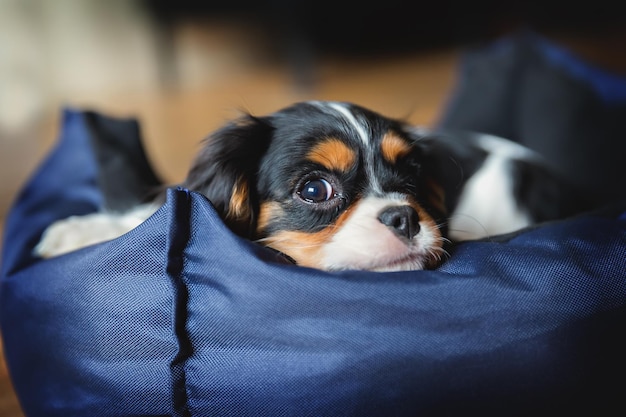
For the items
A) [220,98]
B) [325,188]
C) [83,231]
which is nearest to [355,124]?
[325,188]

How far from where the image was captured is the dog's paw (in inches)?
72.5

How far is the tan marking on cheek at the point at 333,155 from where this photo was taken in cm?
151

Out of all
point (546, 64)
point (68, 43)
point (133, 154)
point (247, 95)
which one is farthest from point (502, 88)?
point (68, 43)

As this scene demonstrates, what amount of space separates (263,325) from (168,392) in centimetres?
24

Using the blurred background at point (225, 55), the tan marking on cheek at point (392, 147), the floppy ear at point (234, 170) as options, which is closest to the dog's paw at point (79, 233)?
the floppy ear at point (234, 170)

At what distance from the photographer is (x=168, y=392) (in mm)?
1327

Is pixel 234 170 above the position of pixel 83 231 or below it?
above

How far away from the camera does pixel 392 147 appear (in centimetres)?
161

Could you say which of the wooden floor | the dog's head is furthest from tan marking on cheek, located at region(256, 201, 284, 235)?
the wooden floor

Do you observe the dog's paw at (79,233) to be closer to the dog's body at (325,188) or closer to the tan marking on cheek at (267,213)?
→ the dog's body at (325,188)

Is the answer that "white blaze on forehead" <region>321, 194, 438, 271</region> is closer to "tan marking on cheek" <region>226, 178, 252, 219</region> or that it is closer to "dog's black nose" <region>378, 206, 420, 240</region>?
Result: "dog's black nose" <region>378, 206, 420, 240</region>

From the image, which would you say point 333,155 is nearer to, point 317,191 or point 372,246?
point 317,191

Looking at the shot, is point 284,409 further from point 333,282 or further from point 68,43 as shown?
point 68,43

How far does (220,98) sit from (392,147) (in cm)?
427
